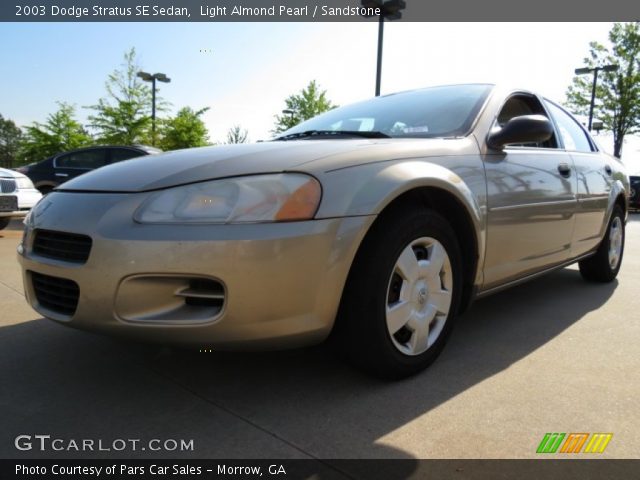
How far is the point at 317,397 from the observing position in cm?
188

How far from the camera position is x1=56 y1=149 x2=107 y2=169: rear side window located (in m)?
8.42

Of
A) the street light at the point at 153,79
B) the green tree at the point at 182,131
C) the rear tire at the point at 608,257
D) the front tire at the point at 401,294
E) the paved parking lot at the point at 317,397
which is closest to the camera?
the paved parking lot at the point at 317,397

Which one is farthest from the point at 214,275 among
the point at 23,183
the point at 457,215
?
the point at 23,183

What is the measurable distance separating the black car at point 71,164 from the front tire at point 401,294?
7.15 m

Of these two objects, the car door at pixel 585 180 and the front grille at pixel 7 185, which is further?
the front grille at pixel 7 185

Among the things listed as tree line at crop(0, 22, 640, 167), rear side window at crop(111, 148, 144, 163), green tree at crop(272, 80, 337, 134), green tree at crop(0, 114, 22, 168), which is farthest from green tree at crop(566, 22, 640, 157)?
green tree at crop(0, 114, 22, 168)

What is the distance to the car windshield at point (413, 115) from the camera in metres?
2.52

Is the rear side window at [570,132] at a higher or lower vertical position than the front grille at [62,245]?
higher

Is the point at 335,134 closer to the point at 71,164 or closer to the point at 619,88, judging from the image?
the point at 71,164

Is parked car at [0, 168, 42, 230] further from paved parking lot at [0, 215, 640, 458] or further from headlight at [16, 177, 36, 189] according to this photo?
paved parking lot at [0, 215, 640, 458]

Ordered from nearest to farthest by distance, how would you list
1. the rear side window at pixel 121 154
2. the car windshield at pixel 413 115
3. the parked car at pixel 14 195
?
1. the car windshield at pixel 413 115
2. the parked car at pixel 14 195
3. the rear side window at pixel 121 154

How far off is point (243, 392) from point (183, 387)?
0.24 meters

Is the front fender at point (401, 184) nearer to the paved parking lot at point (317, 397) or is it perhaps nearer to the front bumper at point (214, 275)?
the front bumper at point (214, 275)

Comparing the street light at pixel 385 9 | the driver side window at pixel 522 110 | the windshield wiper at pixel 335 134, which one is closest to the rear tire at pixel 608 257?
the driver side window at pixel 522 110
